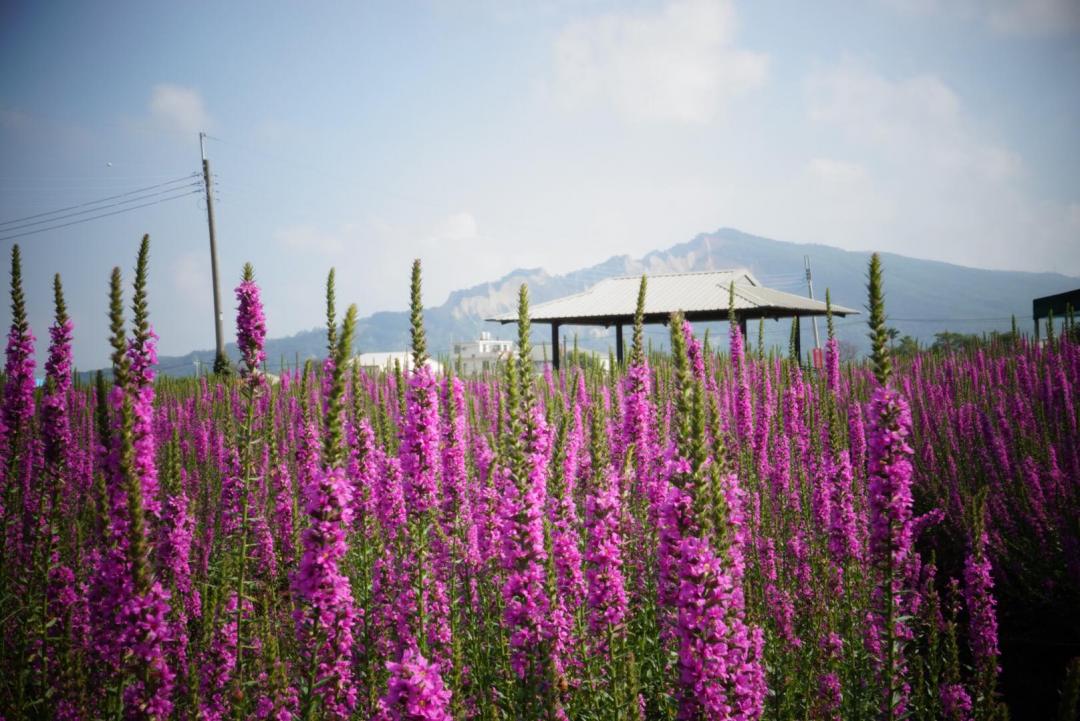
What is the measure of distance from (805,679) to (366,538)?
134 inches

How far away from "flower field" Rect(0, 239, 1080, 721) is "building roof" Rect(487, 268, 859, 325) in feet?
56.4

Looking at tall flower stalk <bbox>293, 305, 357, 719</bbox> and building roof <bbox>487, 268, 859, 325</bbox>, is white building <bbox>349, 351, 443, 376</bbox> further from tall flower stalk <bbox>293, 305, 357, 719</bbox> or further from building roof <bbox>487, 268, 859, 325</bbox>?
building roof <bbox>487, 268, 859, 325</bbox>

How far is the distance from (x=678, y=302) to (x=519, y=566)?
29.7 meters

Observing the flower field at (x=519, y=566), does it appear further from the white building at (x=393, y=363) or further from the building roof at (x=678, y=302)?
the building roof at (x=678, y=302)

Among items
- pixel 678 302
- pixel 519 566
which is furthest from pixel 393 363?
pixel 678 302

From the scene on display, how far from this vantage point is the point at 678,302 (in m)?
31.0

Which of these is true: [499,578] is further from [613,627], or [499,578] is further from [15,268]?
[15,268]

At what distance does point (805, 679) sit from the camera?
13.6 feet

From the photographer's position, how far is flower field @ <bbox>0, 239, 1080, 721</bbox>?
7.87 feet

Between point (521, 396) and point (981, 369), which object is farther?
point (981, 369)

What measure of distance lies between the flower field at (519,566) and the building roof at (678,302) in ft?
56.4

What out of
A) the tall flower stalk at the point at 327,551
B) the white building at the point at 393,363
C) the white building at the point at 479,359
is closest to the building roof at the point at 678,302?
the white building at the point at 479,359

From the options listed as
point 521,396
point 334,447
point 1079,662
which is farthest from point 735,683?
point 334,447

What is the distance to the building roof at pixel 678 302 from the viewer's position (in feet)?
83.9
